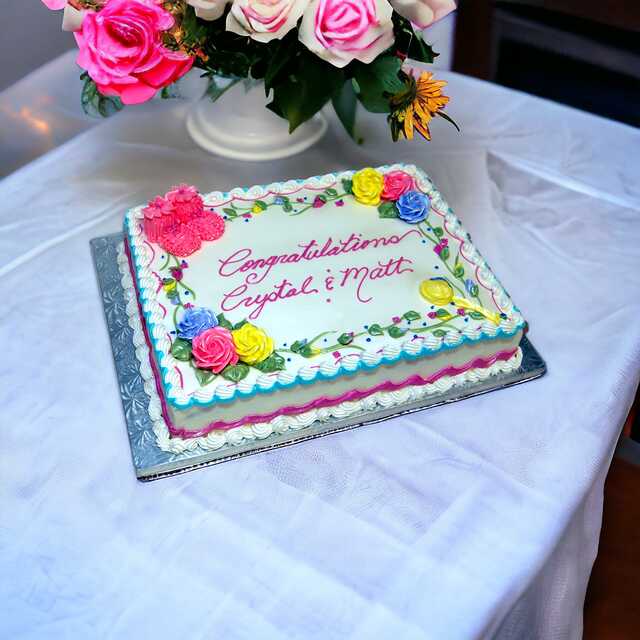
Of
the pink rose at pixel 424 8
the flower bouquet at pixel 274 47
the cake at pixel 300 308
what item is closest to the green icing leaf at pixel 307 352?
the cake at pixel 300 308

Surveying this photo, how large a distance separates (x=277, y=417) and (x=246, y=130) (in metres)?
0.63

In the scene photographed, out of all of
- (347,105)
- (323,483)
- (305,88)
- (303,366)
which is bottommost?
(323,483)

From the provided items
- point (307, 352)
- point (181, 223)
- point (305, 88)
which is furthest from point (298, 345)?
point (305, 88)

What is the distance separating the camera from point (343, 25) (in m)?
1.03

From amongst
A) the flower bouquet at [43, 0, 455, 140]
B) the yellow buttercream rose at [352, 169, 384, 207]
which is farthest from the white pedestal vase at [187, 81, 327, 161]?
the yellow buttercream rose at [352, 169, 384, 207]

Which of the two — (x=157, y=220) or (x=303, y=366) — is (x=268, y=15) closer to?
(x=157, y=220)

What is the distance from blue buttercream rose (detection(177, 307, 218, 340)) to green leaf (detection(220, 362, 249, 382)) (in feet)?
0.21

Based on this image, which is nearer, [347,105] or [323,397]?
→ [323,397]

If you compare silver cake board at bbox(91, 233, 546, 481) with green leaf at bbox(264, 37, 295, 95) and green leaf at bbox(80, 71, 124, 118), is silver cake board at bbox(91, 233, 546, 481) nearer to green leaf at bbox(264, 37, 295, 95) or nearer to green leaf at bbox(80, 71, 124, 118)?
green leaf at bbox(80, 71, 124, 118)

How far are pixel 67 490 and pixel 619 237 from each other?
1.00m

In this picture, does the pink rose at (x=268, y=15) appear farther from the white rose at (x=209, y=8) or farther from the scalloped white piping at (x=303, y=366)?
the scalloped white piping at (x=303, y=366)

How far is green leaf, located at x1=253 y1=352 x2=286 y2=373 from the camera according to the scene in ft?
3.23

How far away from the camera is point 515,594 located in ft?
2.95

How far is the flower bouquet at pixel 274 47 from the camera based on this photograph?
104cm
